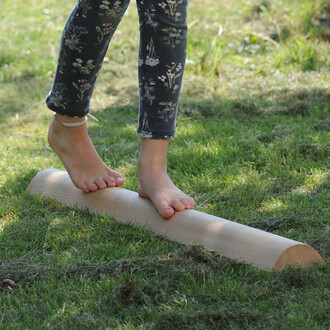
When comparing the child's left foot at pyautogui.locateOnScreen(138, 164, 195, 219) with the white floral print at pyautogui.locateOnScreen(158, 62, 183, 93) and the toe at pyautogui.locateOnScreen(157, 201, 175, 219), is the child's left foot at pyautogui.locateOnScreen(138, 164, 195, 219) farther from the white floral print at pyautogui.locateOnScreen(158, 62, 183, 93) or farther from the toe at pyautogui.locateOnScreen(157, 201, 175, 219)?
the white floral print at pyautogui.locateOnScreen(158, 62, 183, 93)

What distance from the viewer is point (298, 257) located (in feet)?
6.64

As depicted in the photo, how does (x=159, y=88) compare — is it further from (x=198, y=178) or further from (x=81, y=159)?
(x=198, y=178)

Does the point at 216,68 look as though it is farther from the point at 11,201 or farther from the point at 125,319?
the point at 125,319

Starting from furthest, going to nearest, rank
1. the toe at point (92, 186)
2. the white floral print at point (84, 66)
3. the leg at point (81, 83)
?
the toe at point (92, 186)
the white floral print at point (84, 66)
the leg at point (81, 83)

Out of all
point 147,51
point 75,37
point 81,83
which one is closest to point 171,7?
point 147,51

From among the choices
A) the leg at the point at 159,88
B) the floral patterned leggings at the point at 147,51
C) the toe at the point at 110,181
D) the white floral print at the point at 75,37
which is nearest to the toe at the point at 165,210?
the leg at the point at 159,88

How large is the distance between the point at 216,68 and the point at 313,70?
0.67 metres

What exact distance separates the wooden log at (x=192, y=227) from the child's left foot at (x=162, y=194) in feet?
0.10

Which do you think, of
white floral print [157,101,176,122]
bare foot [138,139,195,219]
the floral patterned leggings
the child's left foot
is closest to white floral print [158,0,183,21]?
the floral patterned leggings

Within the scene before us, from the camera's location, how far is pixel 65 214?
2.67 metres

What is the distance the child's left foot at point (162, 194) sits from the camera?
237cm

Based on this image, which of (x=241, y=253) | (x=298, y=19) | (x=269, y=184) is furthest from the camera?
(x=298, y=19)

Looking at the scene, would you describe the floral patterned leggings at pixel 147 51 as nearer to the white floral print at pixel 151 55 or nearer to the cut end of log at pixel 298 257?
the white floral print at pixel 151 55

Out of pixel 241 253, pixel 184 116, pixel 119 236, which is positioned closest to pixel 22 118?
pixel 184 116
